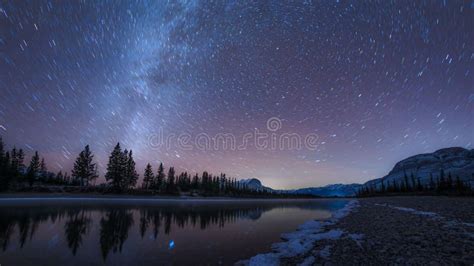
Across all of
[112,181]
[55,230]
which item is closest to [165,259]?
[55,230]

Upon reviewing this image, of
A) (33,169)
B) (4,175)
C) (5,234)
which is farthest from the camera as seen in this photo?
(33,169)

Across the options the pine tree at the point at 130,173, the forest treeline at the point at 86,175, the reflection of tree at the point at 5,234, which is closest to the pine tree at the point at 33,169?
the forest treeline at the point at 86,175

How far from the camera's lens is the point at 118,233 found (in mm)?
15859

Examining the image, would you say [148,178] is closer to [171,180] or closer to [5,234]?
[171,180]

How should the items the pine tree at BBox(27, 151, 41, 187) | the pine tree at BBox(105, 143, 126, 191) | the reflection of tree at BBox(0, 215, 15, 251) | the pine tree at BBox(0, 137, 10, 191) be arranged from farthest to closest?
the pine tree at BBox(105, 143, 126, 191), the pine tree at BBox(27, 151, 41, 187), the pine tree at BBox(0, 137, 10, 191), the reflection of tree at BBox(0, 215, 15, 251)

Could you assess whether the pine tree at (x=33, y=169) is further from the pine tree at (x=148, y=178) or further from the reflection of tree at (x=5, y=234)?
the reflection of tree at (x=5, y=234)

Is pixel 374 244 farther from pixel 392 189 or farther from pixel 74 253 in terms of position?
pixel 392 189

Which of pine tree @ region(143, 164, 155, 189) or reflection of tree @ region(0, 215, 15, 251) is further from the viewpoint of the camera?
pine tree @ region(143, 164, 155, 189)

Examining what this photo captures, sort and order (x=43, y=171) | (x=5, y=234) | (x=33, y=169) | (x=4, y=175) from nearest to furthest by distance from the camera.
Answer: (x=5, y=234) → (x=4, y=175) → (x=33, y=169) → (x=43, y=171)

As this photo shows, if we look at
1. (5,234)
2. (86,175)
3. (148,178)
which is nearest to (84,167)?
(86,175)

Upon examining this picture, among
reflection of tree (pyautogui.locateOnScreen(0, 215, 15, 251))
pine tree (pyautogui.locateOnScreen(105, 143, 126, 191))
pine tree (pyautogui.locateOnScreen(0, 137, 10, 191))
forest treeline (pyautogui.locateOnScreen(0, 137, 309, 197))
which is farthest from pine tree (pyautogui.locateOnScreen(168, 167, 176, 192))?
reflection of tree (pyautogui.locateOnScreen(0, 215, 15, 251))

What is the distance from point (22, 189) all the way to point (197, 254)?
83.3 metres

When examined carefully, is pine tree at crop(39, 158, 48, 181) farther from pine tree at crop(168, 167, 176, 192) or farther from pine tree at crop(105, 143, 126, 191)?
pine tree at crop(168, 167, 176, 192)

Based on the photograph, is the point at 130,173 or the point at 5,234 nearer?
the point at 5,234
